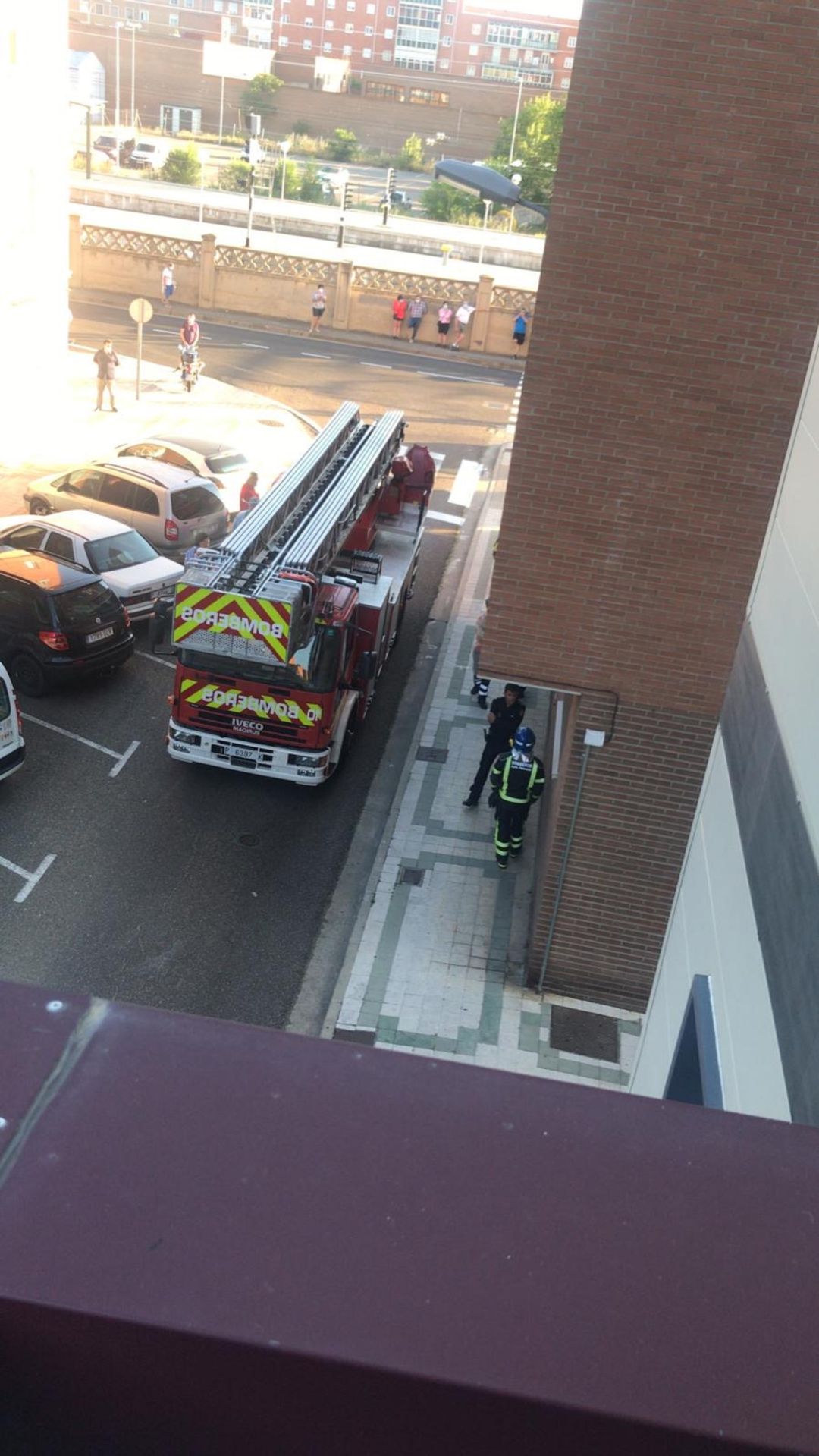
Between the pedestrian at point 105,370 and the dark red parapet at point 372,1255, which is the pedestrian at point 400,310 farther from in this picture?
the dark red parapet at point 372,1255

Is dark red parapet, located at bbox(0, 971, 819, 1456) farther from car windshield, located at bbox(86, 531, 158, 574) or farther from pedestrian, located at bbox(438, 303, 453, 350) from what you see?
pedestrian, located at bbox(438, 303, 453, 350)

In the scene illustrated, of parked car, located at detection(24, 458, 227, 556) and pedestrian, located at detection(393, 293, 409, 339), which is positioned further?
pedestrian, located at detection(393, 293, 409, 339)

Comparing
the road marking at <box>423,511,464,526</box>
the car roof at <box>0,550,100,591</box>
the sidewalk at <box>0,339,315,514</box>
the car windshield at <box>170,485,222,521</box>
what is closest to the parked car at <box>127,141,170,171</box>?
the sidewalk at <box>0,339,315,514</box>

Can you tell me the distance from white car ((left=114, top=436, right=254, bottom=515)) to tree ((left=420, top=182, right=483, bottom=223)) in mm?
45316

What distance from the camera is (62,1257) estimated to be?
51.3 inches

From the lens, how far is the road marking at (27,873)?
1223 cm

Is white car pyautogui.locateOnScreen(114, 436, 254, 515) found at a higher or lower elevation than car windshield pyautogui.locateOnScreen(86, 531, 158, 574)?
lower

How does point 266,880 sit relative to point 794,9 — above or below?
below

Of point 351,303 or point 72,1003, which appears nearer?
point 72,1003

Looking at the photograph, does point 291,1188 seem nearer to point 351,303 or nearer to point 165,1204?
point 165,1204

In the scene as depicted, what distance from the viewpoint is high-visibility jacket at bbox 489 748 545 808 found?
43.0ft

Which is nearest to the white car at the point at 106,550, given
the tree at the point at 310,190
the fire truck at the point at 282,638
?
the fire truck at the point at 282,638

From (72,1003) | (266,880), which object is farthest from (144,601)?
(72,1003)

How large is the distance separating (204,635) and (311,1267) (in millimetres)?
12142
